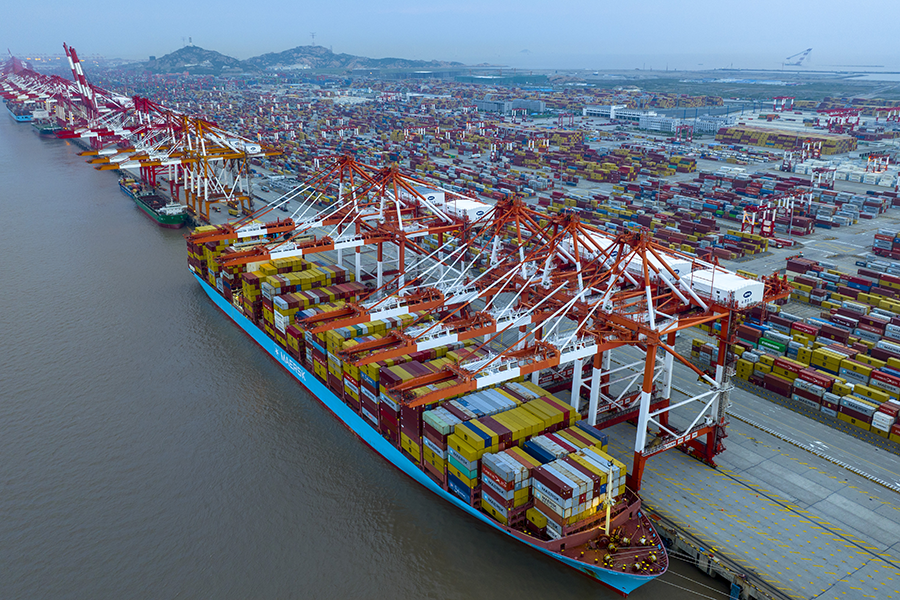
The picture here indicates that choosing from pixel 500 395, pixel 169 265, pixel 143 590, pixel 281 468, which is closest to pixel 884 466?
pixel 500 395

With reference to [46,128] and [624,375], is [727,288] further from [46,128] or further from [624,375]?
[46,128]

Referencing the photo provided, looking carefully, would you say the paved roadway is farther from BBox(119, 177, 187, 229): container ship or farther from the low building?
the low building

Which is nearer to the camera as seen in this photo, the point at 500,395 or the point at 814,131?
the point at 500,395

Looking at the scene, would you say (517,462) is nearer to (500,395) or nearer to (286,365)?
(500,395)

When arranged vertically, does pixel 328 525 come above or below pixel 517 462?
below

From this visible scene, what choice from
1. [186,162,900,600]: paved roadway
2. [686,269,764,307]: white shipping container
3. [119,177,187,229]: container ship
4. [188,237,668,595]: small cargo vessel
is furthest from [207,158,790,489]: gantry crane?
[119,177,187,229]: container ship

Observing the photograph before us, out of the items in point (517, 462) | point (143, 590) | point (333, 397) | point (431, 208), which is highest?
point (431, 208)

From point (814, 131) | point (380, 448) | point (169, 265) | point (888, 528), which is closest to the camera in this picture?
point (888, 528)

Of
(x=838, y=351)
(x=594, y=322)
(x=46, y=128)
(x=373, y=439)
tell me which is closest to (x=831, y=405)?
(x=838, y=351)
